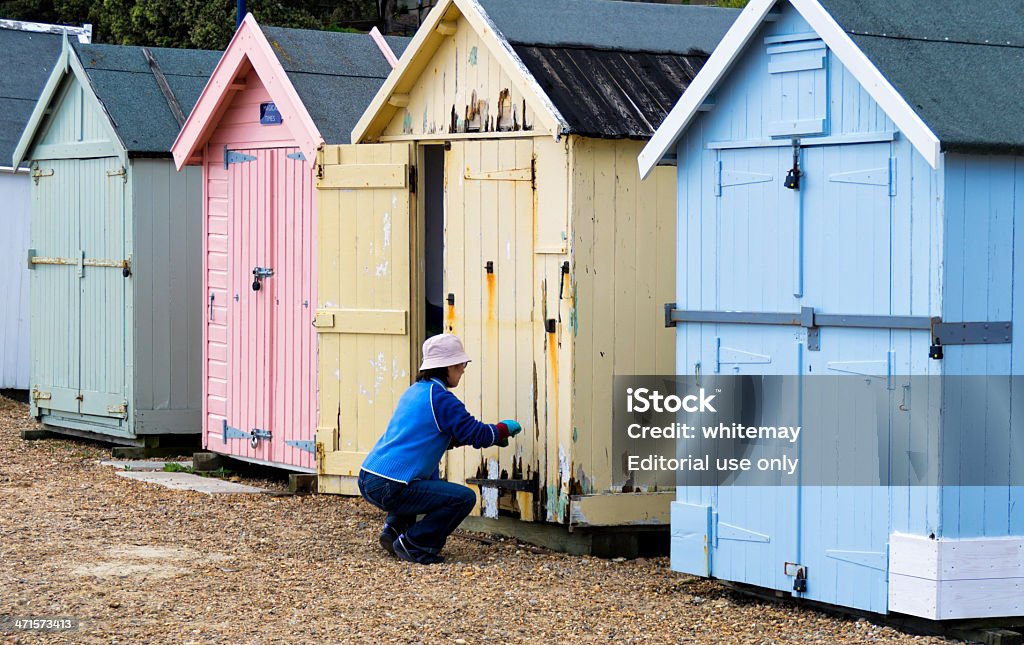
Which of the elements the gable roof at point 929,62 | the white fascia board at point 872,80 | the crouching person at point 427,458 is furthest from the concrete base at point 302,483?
the white fascia board at point 872,80

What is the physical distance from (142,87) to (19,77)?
15.6ft

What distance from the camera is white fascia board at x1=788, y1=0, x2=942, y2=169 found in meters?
5.93

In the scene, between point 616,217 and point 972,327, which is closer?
point 972,327

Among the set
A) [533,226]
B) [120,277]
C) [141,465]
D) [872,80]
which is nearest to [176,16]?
[120,277]

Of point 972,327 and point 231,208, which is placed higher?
point 231,208

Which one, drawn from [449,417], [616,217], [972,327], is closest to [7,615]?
[449,417]

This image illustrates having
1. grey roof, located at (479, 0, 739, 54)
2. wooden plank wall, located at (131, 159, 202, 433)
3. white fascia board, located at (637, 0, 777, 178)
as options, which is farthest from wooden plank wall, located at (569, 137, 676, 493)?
wooden plank wall, located at (131, 159, 202, 433)

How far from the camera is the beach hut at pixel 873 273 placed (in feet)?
20.0

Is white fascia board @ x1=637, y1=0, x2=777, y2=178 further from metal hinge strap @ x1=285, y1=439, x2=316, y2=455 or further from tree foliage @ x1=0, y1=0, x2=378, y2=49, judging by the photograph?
tree foliage @ x1=0, y1=0, x2=378, y2=49

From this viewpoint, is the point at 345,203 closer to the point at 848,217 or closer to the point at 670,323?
the point at 670,323

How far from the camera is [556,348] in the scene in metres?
8.08

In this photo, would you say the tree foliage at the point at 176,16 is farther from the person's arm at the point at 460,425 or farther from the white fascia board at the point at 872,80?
the white fascia board at the point at 872,80

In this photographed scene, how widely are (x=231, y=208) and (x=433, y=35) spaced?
8.87 ft

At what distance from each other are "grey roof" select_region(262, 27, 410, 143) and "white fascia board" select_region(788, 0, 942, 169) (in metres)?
4.16
